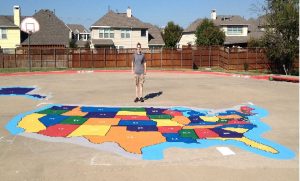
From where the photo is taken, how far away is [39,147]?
6.88m

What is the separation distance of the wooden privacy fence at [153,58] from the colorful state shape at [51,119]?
73.7ft

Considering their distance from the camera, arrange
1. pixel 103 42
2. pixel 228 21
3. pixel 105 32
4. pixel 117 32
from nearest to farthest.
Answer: pixel 103 42 → pixel 105 32 → pixel 117 32 → pixel 228 21

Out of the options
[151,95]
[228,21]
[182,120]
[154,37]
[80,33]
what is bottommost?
[182,120]

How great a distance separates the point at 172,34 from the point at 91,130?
63032 millimetres

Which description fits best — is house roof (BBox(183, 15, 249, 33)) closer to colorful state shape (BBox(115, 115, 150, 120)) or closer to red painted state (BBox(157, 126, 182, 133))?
colorful state shape (BBox(115, 115, 150, 120))

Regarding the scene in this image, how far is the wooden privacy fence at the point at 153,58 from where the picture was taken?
31250 mm

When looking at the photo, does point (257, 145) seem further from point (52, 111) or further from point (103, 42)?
point (103, 42)

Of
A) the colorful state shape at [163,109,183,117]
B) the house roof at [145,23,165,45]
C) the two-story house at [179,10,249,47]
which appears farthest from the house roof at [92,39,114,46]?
the colorful state shape at [163,109,183,117]

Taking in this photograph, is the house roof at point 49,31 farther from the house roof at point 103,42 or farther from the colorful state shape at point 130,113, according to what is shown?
the colorful state shape at point 130,113

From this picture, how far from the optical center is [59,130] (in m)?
8.20

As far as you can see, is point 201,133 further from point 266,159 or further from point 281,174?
point 281,174

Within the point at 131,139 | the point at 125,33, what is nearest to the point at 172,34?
the point at 125,33

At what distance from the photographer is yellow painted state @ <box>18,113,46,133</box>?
27.4 feet

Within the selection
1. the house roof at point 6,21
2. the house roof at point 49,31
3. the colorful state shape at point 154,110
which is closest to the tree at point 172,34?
the house roof at point 49,31
